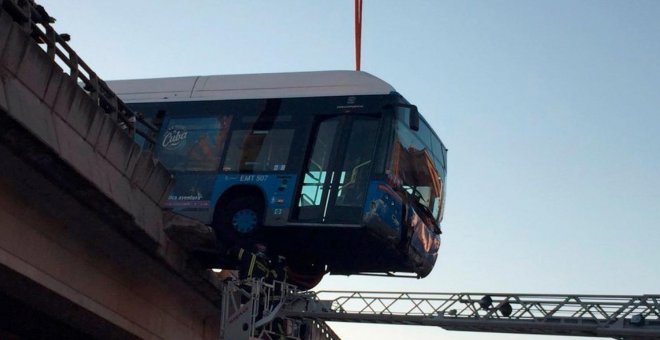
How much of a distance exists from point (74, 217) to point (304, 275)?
5.93 metres

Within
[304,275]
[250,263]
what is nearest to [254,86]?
[304,275]

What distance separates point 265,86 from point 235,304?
4.78 m

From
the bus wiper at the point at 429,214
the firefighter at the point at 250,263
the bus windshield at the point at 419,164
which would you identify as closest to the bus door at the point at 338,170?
the bus windshield at the point at 419,164

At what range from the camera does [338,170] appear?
17359 millimetres

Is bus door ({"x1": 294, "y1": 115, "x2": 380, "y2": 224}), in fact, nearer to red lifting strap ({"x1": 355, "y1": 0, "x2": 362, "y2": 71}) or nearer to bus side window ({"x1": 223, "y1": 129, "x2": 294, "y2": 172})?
bus side window ({"x1": 223, "y1": 129, "x2": 294, "y2": 172})

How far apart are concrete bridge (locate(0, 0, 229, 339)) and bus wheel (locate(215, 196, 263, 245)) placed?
35.2 inches

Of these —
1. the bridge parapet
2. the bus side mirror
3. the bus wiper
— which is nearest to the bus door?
the bus side mirror

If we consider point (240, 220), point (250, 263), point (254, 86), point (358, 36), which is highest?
point (358, 36)

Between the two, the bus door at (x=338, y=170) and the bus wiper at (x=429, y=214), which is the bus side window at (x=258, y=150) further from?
the bus wiper at (x=429, y=214)

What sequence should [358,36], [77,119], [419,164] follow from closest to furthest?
1. [77,119]
2. [419,164]
3. [358,36]

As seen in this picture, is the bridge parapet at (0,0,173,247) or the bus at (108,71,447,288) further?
the bus at (108,71,447,288)

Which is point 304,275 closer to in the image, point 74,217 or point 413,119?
point 413,119

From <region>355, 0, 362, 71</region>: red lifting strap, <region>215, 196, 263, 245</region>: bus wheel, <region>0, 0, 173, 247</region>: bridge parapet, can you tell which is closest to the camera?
<region>0, 0, 173, 247</region>: bridge parapet

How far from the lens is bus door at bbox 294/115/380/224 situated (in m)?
16.9
